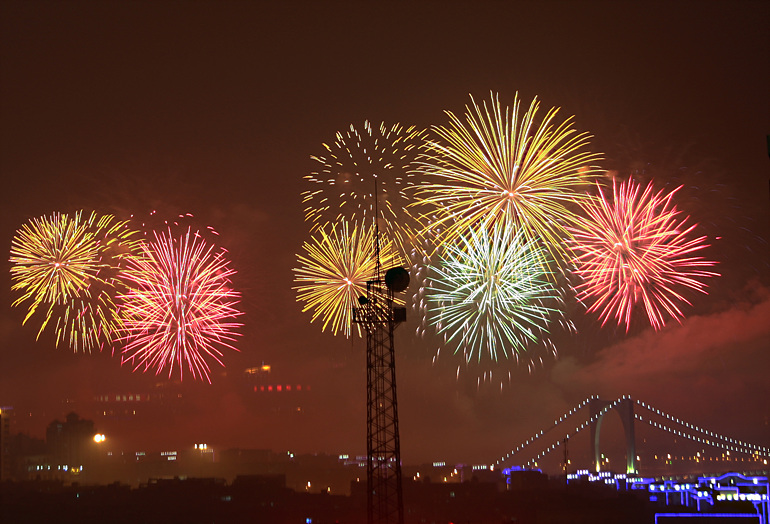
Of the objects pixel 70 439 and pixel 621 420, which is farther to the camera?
pixel 621 420

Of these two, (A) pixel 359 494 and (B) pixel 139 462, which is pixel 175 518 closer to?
(A) pixel 359 494

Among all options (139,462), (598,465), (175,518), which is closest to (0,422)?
(139,462)

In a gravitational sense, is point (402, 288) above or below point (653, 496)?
above

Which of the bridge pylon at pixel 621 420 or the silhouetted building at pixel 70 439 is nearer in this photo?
the silhouetted building at pixel 70 439

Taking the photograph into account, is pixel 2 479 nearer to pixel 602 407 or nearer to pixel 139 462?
pixel 139 462

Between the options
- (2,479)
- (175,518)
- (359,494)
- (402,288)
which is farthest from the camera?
(2,479)

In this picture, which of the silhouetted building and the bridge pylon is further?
the bridge pylon

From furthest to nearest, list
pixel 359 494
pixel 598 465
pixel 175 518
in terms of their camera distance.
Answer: pixel 598 465
pixel 359 494
pixel 175 518

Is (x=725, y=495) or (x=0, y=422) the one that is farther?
(x=0, y=422)

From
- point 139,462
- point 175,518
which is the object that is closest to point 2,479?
point 139,462
